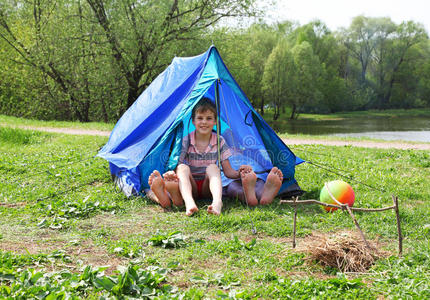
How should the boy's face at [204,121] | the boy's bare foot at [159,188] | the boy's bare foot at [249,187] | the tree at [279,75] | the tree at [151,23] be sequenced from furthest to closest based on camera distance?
the tree at [279,75] → the tree at [151,23] → the boy's face at [204,121] → the boy's bare foot at [249,187] → the boy's bare foot at [159,188]

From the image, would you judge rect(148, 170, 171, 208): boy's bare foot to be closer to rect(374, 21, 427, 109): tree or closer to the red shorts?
the red shorts

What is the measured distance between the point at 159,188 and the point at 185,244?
1026 mm

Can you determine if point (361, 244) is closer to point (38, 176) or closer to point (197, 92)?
point (197, 92)

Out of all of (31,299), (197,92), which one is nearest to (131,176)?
(197,92)

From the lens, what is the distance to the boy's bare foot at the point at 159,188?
420 cm

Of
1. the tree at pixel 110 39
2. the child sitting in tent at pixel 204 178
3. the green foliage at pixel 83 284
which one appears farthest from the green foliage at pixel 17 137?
the green foliage at pixel 83 284

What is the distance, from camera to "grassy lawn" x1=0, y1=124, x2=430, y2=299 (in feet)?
8.27

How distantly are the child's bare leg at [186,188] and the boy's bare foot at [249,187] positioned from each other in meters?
0.57

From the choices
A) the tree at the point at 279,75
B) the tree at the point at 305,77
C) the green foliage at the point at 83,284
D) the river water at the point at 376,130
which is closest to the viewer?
the green foliage at the point at 83,284

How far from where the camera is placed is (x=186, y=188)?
4.24 metres

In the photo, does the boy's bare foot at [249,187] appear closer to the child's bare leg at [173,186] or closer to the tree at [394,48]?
the child's bare leg at [173,186]

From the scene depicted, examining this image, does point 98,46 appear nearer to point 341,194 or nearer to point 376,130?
point 341,194

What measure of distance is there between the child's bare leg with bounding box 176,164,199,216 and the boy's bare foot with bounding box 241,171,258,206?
571 millimetres

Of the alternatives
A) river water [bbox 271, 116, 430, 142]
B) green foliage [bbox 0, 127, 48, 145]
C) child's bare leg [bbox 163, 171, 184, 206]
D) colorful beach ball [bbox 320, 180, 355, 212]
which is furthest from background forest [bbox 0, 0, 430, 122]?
colorful beach ball [bbox 320, 180, 355, 212]
